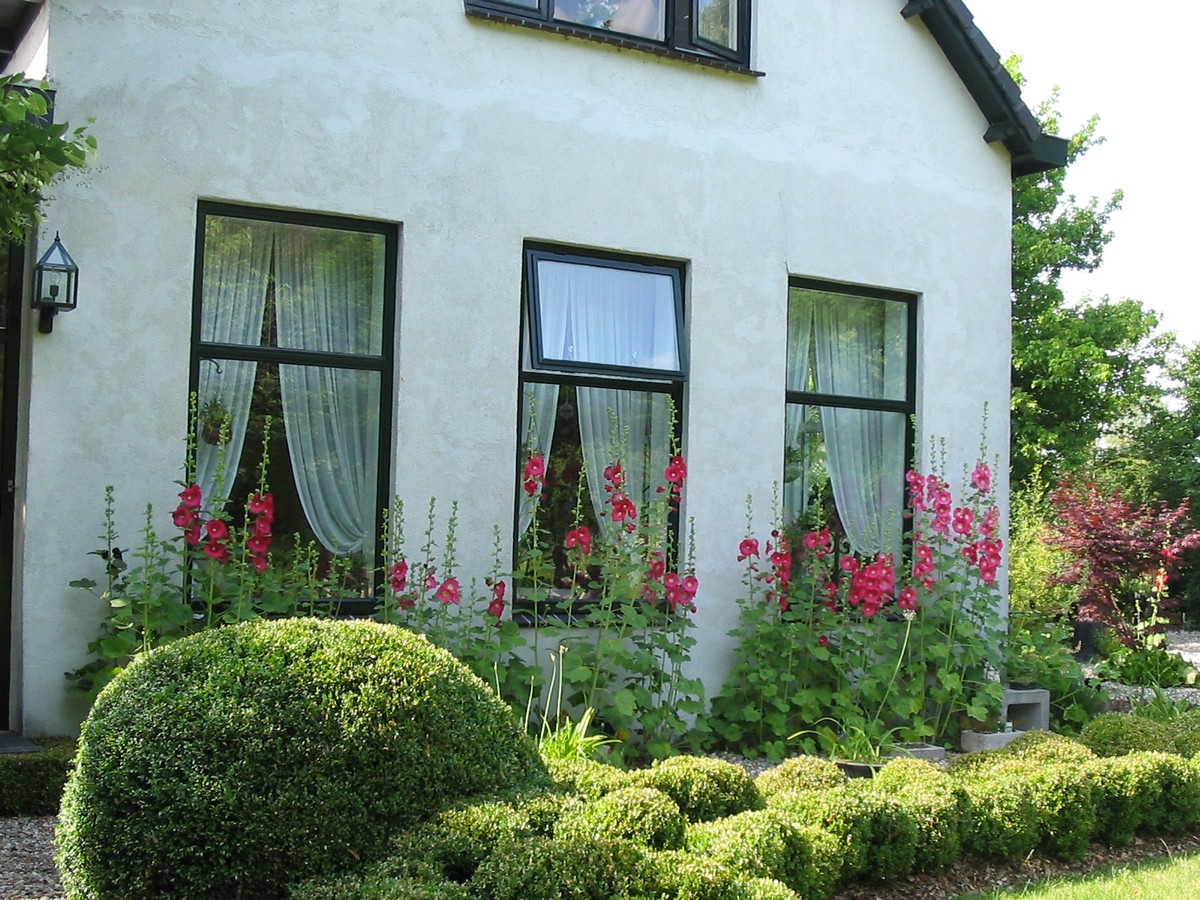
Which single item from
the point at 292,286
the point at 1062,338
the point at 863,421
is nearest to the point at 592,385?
the point at 292,286

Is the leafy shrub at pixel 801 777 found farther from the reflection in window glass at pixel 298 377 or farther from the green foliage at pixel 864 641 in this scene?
the reflection in window glass at pixel 298 377

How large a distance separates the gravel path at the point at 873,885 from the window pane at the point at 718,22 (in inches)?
201

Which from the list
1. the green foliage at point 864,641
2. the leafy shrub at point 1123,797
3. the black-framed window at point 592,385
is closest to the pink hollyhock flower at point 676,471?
the black-framed window at point 592,385

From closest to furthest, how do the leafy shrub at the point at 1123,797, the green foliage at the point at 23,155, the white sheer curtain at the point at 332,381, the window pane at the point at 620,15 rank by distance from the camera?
the green foliage at the point at 23,155, the leafy shrub at the point at 1123,797, the white sheer curtain at the point at 332,381, the window pane at the point at 620,15

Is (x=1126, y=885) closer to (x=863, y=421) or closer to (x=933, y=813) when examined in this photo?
(x=933, y=813)

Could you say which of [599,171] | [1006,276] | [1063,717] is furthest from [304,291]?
[1063,717]

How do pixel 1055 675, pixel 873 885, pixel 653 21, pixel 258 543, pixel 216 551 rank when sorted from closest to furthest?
pixel 873 885 < pixel 216 551 < pixel 258 543 < pixel 653 21 < pixel 1055 675

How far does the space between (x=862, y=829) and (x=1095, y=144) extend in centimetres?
2339

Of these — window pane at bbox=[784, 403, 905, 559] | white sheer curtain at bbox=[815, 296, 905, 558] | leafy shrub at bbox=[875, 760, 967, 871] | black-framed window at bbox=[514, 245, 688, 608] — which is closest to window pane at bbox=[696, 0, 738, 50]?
black-framed window at bbox=[514, 245, 688, 608]

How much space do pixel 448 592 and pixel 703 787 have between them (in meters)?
2.13

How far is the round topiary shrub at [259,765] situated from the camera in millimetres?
3404

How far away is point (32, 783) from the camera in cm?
502

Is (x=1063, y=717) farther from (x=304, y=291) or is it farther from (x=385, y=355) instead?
(x=304, y=291)

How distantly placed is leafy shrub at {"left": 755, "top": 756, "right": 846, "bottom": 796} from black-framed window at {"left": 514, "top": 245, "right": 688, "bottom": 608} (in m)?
1.89
